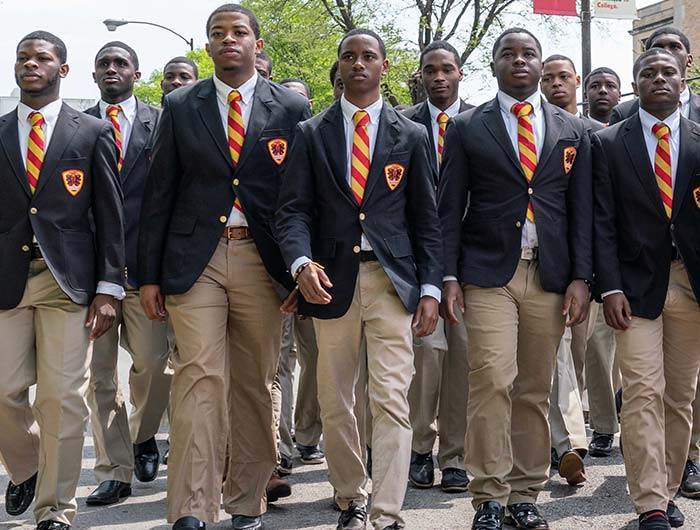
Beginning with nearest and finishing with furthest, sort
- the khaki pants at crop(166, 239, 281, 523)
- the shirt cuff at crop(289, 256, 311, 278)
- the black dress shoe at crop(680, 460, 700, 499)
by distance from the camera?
the shirt cuff at crop(289, 256, 311, 278) < the khaki pants at crop(166, 239, 281, 523) < the black dress shoe at crop(680, 460, 700, 499)

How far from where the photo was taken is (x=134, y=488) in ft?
23.1

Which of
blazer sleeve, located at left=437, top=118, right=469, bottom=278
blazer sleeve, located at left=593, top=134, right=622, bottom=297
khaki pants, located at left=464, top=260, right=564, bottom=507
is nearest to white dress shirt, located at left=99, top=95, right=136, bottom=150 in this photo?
blazer sleeve, located at left=437, top=118, right=469, bottom=278

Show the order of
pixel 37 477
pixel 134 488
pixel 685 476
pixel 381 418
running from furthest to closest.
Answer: pixel 134 488 < pixel 685 476 < pixel 37 477 < pixel 381 418

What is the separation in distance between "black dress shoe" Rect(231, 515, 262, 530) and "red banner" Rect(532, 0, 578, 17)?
1165 cm

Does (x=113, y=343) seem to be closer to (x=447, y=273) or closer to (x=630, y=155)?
(x=447, y=273)

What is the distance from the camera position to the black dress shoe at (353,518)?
559cm

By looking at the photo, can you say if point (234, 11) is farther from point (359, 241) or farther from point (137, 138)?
point (137, 138)

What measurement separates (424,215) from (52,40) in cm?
230

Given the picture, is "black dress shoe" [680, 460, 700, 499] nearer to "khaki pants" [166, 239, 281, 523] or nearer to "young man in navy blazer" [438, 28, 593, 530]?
"young man in navy blazer" [438, 28, 593, 530]

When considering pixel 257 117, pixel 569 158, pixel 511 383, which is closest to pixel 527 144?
pixel 569 158

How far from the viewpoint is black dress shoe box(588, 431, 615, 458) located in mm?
7754

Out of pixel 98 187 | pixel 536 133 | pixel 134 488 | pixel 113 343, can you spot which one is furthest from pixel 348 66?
pixel 134 488

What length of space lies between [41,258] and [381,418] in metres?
2.02

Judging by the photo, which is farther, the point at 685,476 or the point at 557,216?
the point at 685,476
